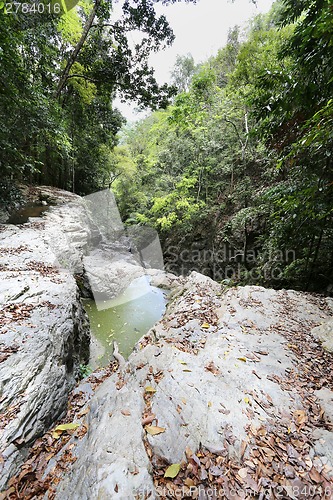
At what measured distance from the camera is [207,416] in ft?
6.50

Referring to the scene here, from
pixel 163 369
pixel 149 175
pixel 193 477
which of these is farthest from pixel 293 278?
pixel 149 175

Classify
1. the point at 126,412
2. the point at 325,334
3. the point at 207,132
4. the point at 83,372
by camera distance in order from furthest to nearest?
the point at 207,132
the point at 83,372
the point at 325,334
the point at 126,412

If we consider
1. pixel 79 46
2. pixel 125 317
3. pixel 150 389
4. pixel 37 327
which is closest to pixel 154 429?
pixel 150 389

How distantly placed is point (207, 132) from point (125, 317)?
35.9ft

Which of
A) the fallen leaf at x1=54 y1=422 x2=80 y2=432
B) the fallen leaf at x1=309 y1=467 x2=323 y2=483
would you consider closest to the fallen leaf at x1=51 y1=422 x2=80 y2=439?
the fallen leaf at x1=54 y1=422 x2=80 y2=432

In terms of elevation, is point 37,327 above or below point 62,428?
above

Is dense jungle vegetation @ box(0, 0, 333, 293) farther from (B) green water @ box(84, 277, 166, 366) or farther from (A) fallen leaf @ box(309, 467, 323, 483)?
(A) fallen leaf @ box(309, 467, 323, 483)

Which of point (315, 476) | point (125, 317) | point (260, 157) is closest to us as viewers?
point (315, 476)

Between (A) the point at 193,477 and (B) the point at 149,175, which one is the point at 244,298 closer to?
(A) the point at 193,477

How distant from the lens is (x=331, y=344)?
302 centimetres

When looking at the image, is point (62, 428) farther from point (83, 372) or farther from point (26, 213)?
point (26, 213)

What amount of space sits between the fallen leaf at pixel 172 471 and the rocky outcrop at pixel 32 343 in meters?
1.36

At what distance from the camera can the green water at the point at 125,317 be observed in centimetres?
570

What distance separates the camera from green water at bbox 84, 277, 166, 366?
570 cm
